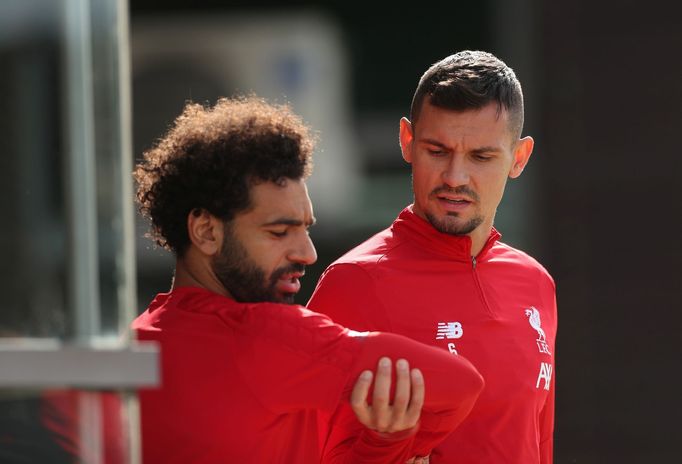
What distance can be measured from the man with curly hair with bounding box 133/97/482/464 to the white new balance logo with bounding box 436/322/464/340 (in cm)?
30

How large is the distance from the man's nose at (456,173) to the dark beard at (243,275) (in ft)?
1.81

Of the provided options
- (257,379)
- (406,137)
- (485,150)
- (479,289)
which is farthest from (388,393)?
(406,137)

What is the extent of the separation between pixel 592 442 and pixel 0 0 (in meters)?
7.00

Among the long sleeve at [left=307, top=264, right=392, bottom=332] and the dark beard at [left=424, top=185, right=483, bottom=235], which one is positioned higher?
the dark beard at [left=424, top=185, right=483, bottom=235]

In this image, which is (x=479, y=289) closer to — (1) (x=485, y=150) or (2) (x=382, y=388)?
(1) (x=485, y=150)

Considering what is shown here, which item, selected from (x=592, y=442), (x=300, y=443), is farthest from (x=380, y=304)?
(x=592, y=442)

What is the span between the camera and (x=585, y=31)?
880 centimetres

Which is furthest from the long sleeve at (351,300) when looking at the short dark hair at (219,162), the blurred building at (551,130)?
the blurred building at (551,130)

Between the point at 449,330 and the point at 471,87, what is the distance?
54 centimetres

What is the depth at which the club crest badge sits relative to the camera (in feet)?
9.66

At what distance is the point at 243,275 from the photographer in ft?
8.08

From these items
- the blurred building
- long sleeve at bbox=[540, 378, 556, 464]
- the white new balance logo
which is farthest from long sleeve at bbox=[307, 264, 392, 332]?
the blurred building

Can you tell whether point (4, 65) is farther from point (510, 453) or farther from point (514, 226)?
point (514, 226)

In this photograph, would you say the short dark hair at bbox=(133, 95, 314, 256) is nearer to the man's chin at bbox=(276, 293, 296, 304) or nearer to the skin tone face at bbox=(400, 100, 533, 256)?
the man's chin at bbox=(276, 293, 296, 304)
